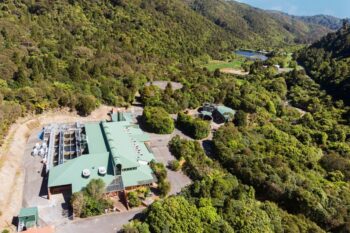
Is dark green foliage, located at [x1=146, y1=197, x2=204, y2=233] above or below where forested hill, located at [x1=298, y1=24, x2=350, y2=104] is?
below

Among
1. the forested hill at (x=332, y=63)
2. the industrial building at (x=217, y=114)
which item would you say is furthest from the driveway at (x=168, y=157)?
the forested hill at (x=332, y=63)

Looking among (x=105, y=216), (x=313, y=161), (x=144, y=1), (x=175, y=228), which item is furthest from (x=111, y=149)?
(x=144, y=1)

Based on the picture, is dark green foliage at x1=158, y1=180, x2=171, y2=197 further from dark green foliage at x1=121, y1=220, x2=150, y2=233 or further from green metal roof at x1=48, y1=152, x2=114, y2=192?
dark green foliage at x1=121, y1=220, x2=150, y2=233

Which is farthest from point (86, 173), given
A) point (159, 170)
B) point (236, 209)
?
point (236, 209)

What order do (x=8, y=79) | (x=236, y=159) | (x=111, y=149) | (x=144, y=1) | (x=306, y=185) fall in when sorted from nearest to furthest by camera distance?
1. (x=306, y=185)
2. (x=111, y=149)
3. (x=236, y=159)
4. (x=8, y=79)
5. (x=144, y=1)

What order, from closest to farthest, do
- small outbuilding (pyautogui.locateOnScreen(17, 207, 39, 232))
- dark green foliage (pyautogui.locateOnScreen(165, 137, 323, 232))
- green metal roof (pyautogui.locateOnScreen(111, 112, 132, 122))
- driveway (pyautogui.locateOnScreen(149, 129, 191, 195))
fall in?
dark green foliage (pyautogui.locateOnScreen(165, 137, 323, 232)) → small outbuilding (pyautogui.locateOnScreen(17, 207, 39, 232)) → driveway (pyautogui.locateOnScreen(149, 129, 191, 195)) → green metal roof (pyautogui.locateOnScreen(111, 112, 132, 122))

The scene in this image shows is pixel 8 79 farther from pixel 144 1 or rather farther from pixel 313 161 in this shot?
pixel 144 1

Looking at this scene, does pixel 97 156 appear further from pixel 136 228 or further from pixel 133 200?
pixel 136 228

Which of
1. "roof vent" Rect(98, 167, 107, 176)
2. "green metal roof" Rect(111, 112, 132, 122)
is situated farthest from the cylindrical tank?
"green metal roof" Rect(111, 112, 132, 122)
